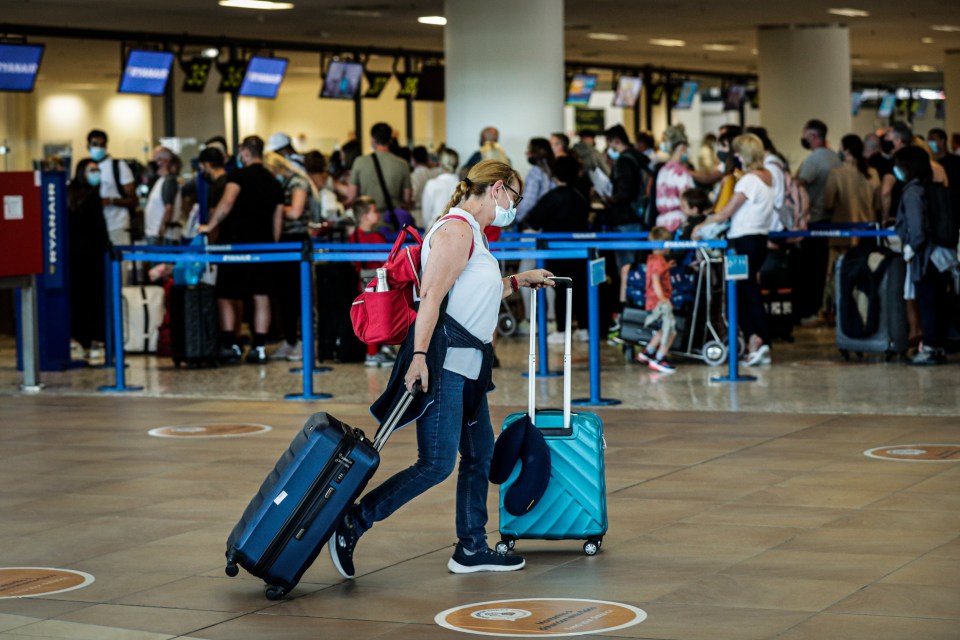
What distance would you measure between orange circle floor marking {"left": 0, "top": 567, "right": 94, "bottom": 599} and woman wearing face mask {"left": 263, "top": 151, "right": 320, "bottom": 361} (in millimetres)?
7514

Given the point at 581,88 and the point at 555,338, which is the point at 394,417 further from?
the point at 581,88

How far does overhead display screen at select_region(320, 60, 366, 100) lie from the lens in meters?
26.6

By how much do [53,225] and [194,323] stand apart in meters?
1.38

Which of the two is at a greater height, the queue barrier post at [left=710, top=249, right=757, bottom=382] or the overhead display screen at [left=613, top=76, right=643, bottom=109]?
the overhead display screen at [left=613, top=76, right=643, bottom=109]

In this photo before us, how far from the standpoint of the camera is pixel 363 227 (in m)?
12.6

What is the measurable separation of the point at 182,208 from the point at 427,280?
33.8 ft

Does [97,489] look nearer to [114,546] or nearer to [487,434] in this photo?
[114,546]

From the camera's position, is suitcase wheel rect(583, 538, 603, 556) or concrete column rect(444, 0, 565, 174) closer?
suitcase wheel rect(583, 538, 603, 556)

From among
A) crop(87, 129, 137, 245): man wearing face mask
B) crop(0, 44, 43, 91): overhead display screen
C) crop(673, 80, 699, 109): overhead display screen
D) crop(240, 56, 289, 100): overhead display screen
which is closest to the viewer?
crop(87, 129, 137, 245): man wearing face mask

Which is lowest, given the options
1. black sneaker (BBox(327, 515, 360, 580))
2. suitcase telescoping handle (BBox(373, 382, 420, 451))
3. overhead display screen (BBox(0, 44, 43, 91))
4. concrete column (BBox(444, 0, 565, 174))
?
black sneaker (BBox(327, 515, 360, 580))

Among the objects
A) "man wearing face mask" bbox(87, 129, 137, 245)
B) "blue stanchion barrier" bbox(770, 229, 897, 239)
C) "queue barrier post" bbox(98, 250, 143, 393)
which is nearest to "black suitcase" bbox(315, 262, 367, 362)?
"queue barrier post" bbox(98, 250, 143, 393)

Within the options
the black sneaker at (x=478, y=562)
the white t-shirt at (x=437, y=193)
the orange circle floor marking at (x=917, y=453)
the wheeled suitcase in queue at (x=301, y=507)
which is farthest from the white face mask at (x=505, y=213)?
the white t-shirt at (x=437, y=193)

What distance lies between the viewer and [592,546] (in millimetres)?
5590

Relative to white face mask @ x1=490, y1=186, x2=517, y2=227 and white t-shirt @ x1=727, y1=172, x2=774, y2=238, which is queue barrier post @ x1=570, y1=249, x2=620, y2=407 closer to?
white t-shirt @ x1=727, y1=172, x2=774, y2=238
